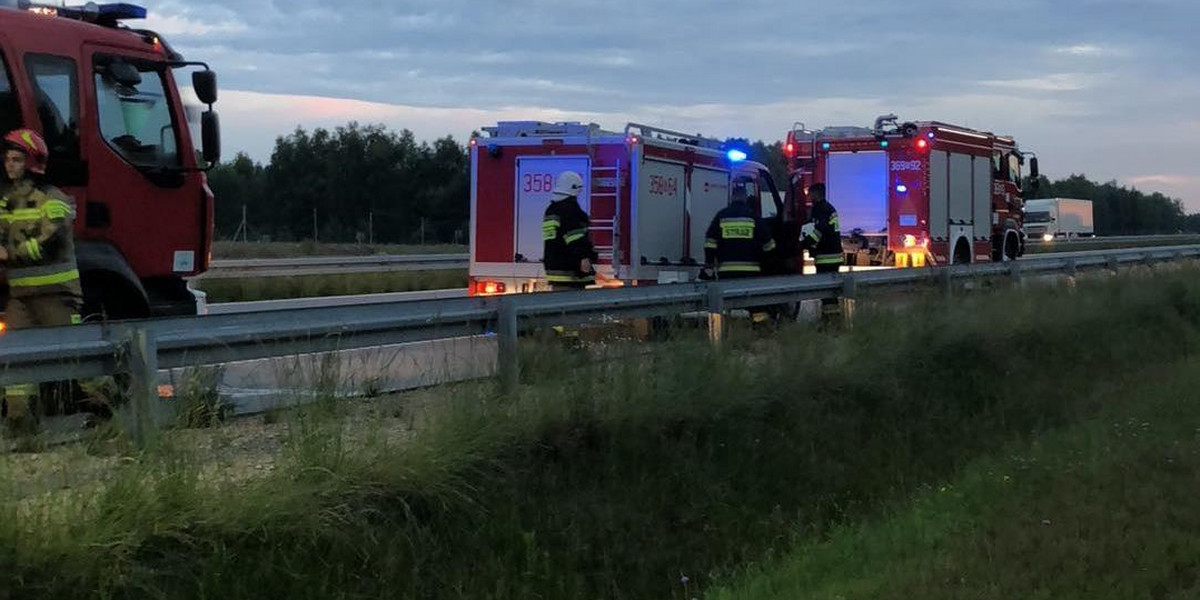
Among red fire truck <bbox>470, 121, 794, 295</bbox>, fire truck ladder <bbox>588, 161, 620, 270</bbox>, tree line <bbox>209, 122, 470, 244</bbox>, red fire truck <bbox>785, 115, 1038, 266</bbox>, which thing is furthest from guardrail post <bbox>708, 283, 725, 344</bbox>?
tree line <bbox>209, 122, 470, 244</bbox>

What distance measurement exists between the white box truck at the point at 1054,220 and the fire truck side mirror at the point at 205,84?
69.1m

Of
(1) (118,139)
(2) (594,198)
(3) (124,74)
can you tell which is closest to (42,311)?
(1) (118,139)

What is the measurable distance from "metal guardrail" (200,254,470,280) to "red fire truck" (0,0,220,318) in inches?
472

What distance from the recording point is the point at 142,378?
5270 mm

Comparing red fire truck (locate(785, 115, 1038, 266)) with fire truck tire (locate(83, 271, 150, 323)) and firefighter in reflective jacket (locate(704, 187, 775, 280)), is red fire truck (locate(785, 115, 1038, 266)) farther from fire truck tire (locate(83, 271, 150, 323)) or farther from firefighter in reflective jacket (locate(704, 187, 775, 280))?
fire truck tire (locate(83, 271, 150, 323))

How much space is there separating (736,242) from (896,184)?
8849 mm

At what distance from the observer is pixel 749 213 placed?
493 inches

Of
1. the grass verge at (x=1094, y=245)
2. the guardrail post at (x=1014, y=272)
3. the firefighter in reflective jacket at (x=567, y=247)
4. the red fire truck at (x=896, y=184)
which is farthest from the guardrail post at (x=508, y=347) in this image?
the grass verge at (x=1094, y=245)

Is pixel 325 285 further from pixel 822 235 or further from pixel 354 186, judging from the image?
pixel 354 186

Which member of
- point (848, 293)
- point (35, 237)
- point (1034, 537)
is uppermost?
point (35, 237)

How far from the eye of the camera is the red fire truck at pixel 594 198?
13078 millimetres

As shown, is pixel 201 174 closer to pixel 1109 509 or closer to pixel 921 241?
pixel 1109 509

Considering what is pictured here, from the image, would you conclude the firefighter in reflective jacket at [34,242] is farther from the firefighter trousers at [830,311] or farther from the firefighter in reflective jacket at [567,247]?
the firefighter trousers at [830,311]

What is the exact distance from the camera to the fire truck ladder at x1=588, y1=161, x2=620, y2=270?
13039mm
